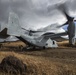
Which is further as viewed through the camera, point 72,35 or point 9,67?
point 72,35

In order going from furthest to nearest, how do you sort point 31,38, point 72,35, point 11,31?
point 72,35, point 31,38, point 11,31

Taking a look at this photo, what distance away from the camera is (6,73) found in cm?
1089

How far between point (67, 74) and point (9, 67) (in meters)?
3.29

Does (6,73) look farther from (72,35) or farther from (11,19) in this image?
(72,35)

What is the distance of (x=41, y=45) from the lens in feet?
117

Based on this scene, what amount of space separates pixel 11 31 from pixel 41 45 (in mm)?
6175

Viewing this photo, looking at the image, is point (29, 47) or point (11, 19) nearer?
point (11, 19)

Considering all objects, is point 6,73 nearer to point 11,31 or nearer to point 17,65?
point 17,65

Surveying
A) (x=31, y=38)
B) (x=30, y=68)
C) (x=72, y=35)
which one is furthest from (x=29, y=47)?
(x=30, y=68)

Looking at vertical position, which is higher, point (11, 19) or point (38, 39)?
point (11, 19)

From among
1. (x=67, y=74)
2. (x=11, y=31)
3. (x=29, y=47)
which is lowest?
(x=67, y=74)

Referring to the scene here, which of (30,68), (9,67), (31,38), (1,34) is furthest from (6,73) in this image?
(1,34)

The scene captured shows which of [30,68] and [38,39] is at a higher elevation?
[38,39]

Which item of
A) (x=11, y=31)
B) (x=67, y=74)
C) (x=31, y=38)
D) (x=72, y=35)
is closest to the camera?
(x=67, y=74)
